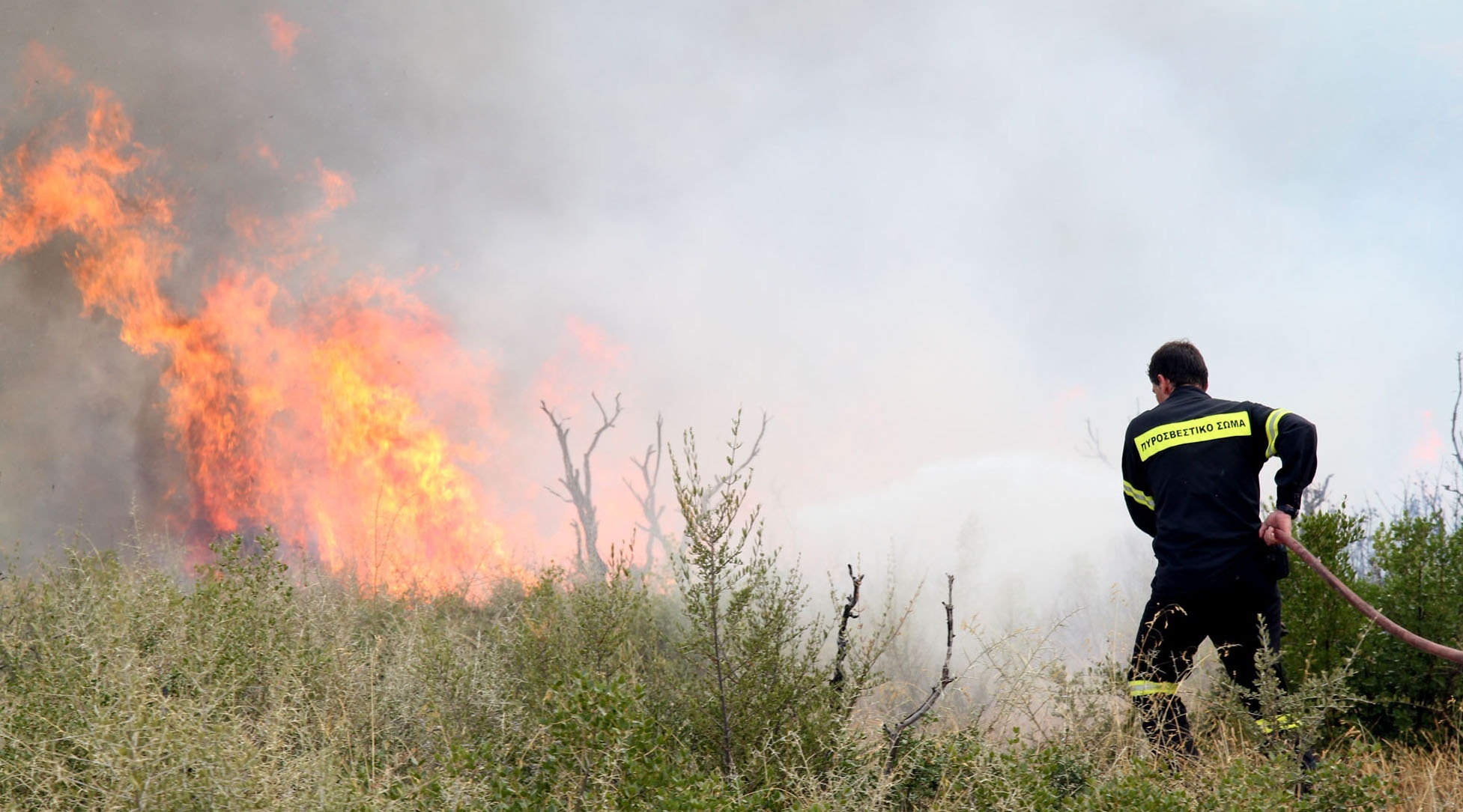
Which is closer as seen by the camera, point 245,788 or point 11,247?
point 245,788

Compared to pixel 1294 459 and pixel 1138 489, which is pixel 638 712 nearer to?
pixel 1138 489

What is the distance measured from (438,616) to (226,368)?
29.4ft

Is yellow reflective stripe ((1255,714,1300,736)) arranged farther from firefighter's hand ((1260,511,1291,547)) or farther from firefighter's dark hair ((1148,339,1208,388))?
firefighter's dark hair ((1148,339,1208,388))

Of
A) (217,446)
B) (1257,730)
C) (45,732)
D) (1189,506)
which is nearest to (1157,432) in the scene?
(1189,506)

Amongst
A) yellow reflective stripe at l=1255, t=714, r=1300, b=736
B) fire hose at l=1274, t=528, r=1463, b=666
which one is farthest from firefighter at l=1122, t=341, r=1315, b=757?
yellow reflective stripe at l=1255, t=714, r=1300, b=736

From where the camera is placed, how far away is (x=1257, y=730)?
3.69 m

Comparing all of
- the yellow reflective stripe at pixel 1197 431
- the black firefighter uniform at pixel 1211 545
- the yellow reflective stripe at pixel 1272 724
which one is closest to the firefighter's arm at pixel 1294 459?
the black firefighter uniform at pixel 1211 545

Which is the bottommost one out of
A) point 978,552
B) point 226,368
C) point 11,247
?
point 978,552

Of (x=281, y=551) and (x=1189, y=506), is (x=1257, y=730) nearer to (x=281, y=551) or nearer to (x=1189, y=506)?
(x=1189, y=506)

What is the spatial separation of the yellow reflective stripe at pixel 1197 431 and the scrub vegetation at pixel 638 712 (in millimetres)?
1112

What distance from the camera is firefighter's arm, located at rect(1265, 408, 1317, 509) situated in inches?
153

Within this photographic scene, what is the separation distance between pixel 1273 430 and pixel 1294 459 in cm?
18

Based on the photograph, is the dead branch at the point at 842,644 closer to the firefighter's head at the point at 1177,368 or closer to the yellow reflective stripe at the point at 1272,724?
the yellow reflective stripe at the point at 1272,724

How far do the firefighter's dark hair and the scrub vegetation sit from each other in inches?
54.0
